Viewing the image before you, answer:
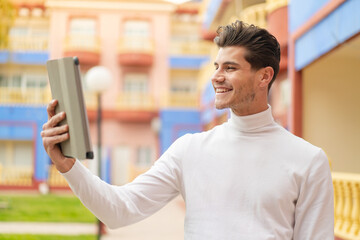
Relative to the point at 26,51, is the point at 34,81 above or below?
below

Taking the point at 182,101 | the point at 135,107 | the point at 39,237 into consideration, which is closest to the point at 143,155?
the point at 135,107

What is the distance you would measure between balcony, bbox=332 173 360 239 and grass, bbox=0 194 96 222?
4.95 meters

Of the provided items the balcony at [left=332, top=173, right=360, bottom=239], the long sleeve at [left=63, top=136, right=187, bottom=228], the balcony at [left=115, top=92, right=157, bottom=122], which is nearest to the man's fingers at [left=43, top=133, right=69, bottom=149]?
the long sleeve at [left=63, top=136, right=187, bottom=228]

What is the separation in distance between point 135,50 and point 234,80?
57.8 ft

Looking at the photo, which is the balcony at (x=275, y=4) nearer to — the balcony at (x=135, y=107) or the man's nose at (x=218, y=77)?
the man's nose at (x=218, y=77)

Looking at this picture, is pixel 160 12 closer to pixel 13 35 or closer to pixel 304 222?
pixel 13 35

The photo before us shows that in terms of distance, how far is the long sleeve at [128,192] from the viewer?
1.67 meters

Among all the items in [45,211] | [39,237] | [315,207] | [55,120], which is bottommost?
[45,211]

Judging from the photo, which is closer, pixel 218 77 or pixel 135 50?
pixel 218 77

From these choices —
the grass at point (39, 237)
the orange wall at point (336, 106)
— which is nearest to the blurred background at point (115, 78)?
the orange wall at point (336, 106)

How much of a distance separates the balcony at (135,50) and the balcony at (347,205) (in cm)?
1453

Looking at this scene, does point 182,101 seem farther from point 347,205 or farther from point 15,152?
point 347,205

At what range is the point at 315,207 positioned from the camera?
1.70 meters

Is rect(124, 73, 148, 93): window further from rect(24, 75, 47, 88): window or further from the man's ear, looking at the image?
the man's ear
